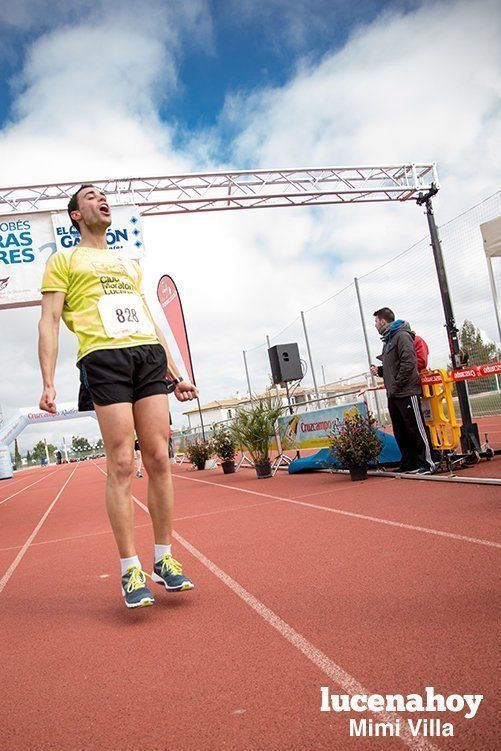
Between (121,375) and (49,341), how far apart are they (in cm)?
45

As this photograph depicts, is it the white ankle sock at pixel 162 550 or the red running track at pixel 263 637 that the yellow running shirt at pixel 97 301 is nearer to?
the white ankle sock at pixel 162 550

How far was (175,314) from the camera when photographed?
1084 cm

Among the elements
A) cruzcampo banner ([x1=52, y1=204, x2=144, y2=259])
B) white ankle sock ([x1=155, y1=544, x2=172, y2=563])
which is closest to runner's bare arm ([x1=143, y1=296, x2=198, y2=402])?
white ankle sock ([x1=155, y1=544, x2=172, y2=563])

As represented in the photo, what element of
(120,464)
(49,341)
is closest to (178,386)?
(120,464)

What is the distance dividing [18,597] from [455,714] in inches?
109

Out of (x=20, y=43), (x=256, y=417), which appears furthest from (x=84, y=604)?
(x=20, y=43)

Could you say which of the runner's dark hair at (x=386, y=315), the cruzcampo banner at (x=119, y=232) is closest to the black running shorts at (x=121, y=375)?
the runner's dark hair at (x=386, y=315)

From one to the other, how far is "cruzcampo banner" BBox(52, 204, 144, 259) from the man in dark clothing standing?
5246 mm

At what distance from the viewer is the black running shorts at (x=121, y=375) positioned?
2.69 metres

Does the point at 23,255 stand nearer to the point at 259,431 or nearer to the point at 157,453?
the point at 259,431

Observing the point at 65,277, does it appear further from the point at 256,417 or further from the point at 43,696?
the point at 256,417

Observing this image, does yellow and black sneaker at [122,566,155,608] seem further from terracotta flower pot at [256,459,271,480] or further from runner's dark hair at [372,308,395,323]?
terracotta flower pot at [256,459,271,480]

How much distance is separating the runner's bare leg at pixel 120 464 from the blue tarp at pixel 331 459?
4.94 m

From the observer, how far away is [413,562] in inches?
116
